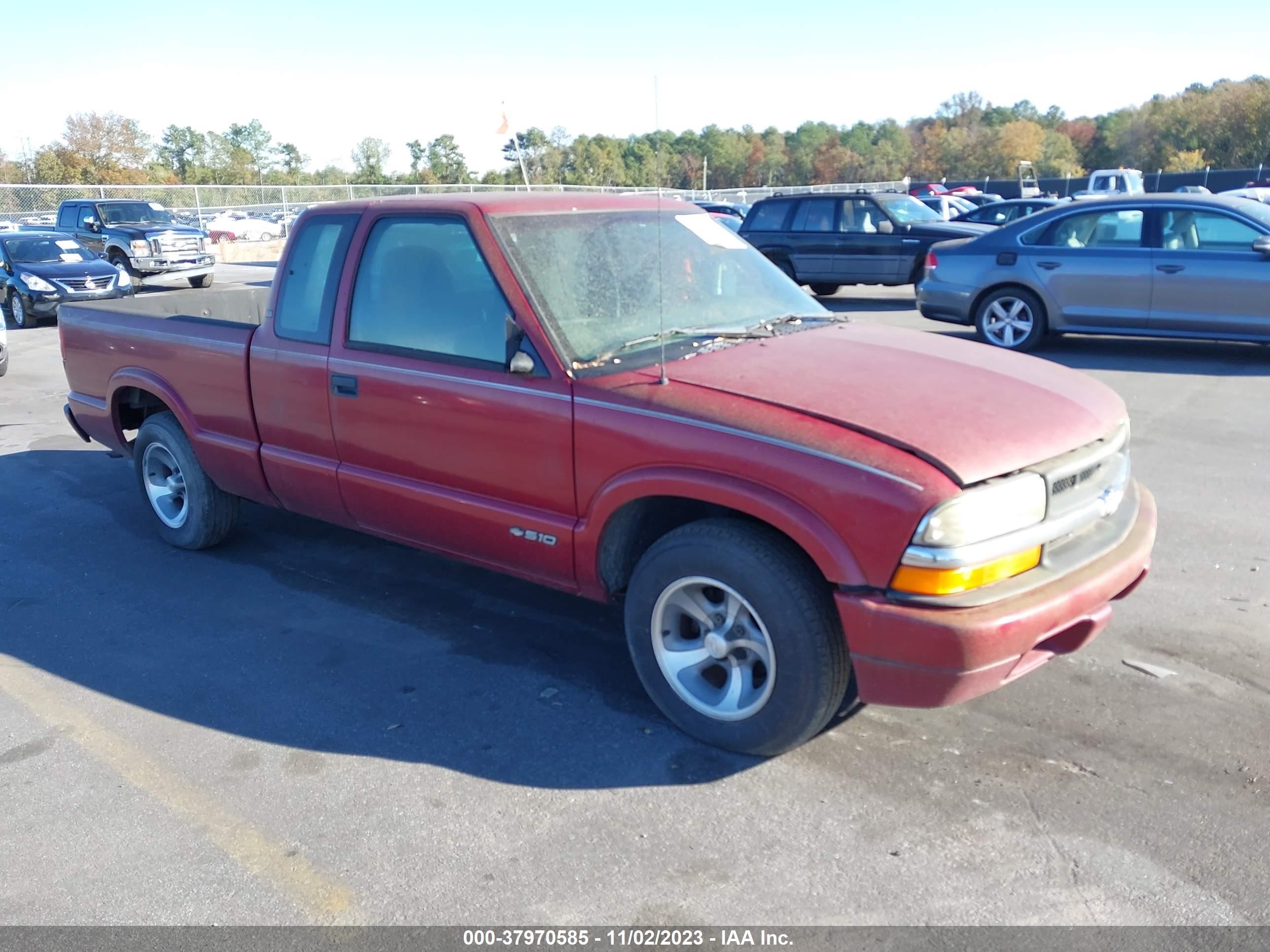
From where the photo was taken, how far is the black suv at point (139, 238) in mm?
21031

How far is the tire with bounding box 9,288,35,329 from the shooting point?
1666 cm

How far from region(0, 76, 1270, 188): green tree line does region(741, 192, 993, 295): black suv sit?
71.2ft

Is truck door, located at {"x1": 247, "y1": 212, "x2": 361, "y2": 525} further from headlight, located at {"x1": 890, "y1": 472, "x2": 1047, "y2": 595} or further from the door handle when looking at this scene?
headlight, located at {"x1": 890, "y1": 472, "x2": 1047, "y2": 595}

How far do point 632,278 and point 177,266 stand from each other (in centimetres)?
1988

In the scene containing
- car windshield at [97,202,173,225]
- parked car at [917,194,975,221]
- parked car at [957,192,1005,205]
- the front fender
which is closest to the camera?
the front fender

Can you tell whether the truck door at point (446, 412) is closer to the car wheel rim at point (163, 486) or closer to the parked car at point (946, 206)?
the car wheel rim at point (163, 486)

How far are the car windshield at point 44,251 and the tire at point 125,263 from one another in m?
2.98

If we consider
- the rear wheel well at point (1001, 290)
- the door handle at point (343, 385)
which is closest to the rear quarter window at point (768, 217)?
the rear wheel well at point (1001, 290)

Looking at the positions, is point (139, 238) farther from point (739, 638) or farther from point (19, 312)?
point (739, 638)

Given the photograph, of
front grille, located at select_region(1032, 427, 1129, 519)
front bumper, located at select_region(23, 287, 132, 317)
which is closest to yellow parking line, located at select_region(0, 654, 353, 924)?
front grille, located at select_region(1032, 427, 1129, 519)

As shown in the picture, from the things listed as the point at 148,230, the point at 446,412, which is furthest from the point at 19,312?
the point at 446,412

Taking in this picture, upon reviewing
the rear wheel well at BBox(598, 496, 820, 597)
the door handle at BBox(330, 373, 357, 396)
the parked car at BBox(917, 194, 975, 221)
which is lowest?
the rear wheel well at BBox(598, 496, 820, 597)

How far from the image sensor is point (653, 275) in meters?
4.22

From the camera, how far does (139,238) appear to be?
21016 mm
